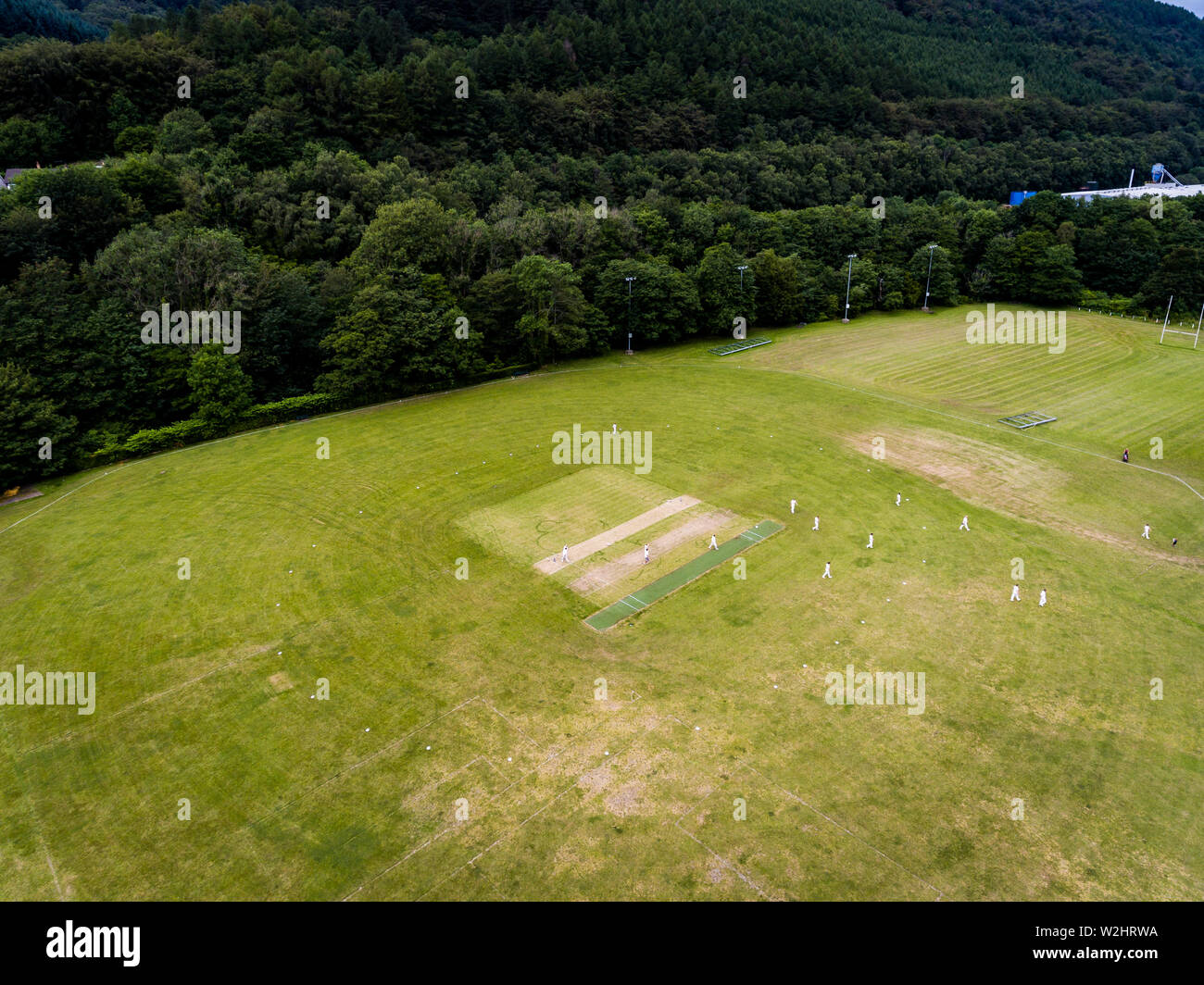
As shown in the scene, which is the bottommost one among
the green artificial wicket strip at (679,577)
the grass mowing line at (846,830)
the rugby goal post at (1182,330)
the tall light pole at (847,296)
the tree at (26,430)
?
the grass mowing line at (846,830)

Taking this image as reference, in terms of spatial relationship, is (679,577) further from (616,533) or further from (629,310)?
(629,310)

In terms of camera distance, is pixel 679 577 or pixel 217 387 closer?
pixel 679 577

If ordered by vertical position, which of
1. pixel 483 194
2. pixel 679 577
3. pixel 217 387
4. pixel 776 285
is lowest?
pixel 679 577

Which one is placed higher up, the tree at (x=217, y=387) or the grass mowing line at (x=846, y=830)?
the tree at (x=217, y=387)

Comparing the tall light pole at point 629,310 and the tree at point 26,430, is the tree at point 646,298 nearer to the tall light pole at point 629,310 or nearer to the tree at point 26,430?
the tall light pole at point 629,310

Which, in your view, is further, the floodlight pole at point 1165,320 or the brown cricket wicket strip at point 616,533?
the floodlight pole at point 1165,320

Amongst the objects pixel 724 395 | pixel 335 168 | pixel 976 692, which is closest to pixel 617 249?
pixel 724 395

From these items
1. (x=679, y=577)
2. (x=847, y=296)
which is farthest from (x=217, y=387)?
(x=847, y=296)

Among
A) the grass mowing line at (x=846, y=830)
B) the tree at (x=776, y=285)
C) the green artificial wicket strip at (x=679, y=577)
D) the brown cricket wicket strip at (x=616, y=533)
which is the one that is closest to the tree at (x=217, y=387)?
the brown cricket wicket strip at (x=616, y=533)
